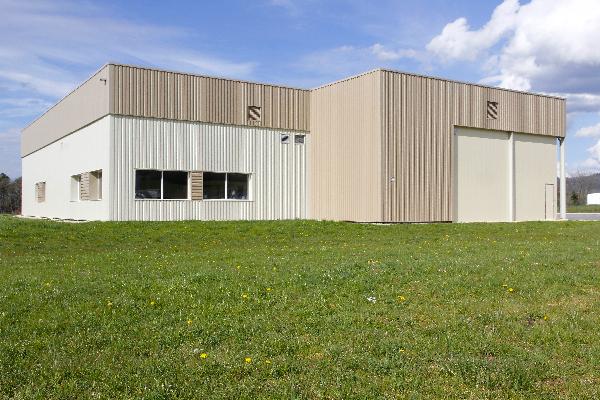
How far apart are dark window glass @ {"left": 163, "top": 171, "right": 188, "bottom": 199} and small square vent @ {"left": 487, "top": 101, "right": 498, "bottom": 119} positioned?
46.8ft

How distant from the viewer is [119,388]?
16.3 feet

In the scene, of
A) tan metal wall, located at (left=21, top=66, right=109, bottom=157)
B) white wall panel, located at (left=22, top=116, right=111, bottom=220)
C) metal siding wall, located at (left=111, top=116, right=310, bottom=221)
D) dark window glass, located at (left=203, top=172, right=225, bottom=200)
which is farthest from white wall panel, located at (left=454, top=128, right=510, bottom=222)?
tan metal wall, located at (left=21, top=66, right=109, bottom=157)

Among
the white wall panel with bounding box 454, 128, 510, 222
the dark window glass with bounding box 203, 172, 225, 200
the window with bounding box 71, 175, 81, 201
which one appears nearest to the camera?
the dark window glass with bounding box 203, 172, 225, 200

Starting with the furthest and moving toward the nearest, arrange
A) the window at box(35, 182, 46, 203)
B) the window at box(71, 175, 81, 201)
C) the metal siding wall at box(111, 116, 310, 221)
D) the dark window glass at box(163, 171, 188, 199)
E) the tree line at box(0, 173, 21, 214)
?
the tree line at box(0, 173, 21, 214), the window at box(35, 182, 46, 203), the window at box(71, 175, 81, 201), the dark window glass at box(163, 171, 188, 199), the metal siding wall at box(111, 116, 310, 221)

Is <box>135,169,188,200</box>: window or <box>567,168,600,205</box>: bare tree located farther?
<box>567,168,600,205</box>: bare tree

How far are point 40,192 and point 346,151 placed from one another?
20.9m

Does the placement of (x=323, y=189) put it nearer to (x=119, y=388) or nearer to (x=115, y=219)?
(x=115, y=219)

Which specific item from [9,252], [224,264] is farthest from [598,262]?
[9,252]

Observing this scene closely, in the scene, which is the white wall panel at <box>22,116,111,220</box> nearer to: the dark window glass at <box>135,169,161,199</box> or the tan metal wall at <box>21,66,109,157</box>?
the tan metal wall at <box>21,66,109,157</box>

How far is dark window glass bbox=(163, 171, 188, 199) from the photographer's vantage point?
2488cm

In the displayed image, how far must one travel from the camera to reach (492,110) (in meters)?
28.7

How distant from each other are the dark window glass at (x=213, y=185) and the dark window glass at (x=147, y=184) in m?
2.04

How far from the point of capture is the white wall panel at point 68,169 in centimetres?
2441

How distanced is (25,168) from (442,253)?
36.8m
